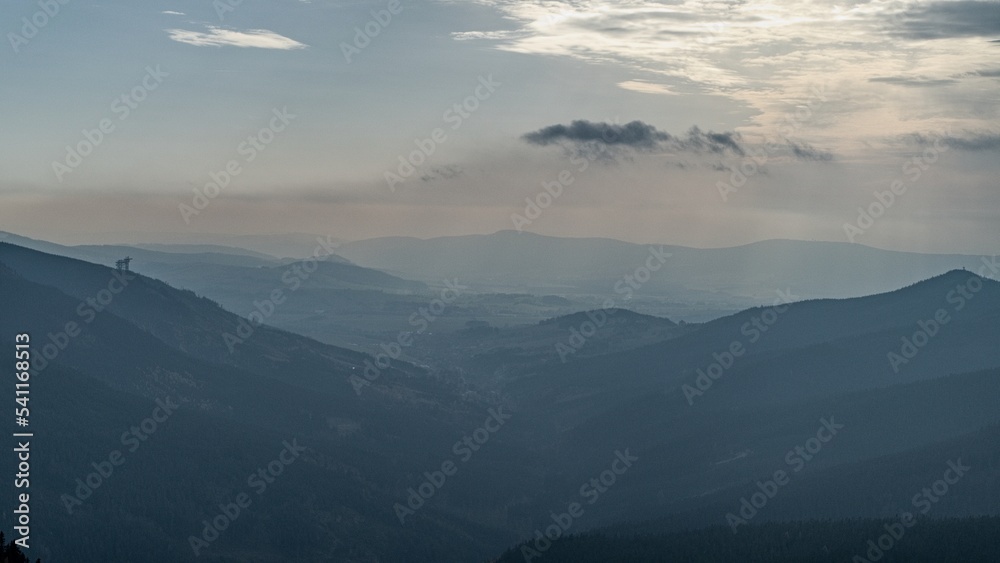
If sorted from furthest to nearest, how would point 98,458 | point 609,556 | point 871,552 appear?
point 98,458
point 609,556
point 871,552

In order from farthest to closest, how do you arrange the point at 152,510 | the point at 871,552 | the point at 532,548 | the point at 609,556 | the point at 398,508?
the point at 398,508 < the point at 152,510 < the point at 532,548 < the point at 609,556 < the point at 871,552

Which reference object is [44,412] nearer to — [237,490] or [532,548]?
[237,490]

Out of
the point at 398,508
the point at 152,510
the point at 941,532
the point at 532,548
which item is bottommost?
the point at 398,508

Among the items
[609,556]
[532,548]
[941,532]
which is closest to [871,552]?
[941,532]

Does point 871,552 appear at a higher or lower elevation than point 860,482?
higher

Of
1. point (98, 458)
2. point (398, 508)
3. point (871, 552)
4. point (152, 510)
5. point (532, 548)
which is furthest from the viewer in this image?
point (398, 508)

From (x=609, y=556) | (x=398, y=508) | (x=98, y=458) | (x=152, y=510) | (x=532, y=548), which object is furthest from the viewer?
(x=398, y=508)

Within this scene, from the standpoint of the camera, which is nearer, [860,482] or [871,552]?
[871,552]

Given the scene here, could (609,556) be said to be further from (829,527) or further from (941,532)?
(941,532)

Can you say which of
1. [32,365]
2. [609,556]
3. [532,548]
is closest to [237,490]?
[32,365]
